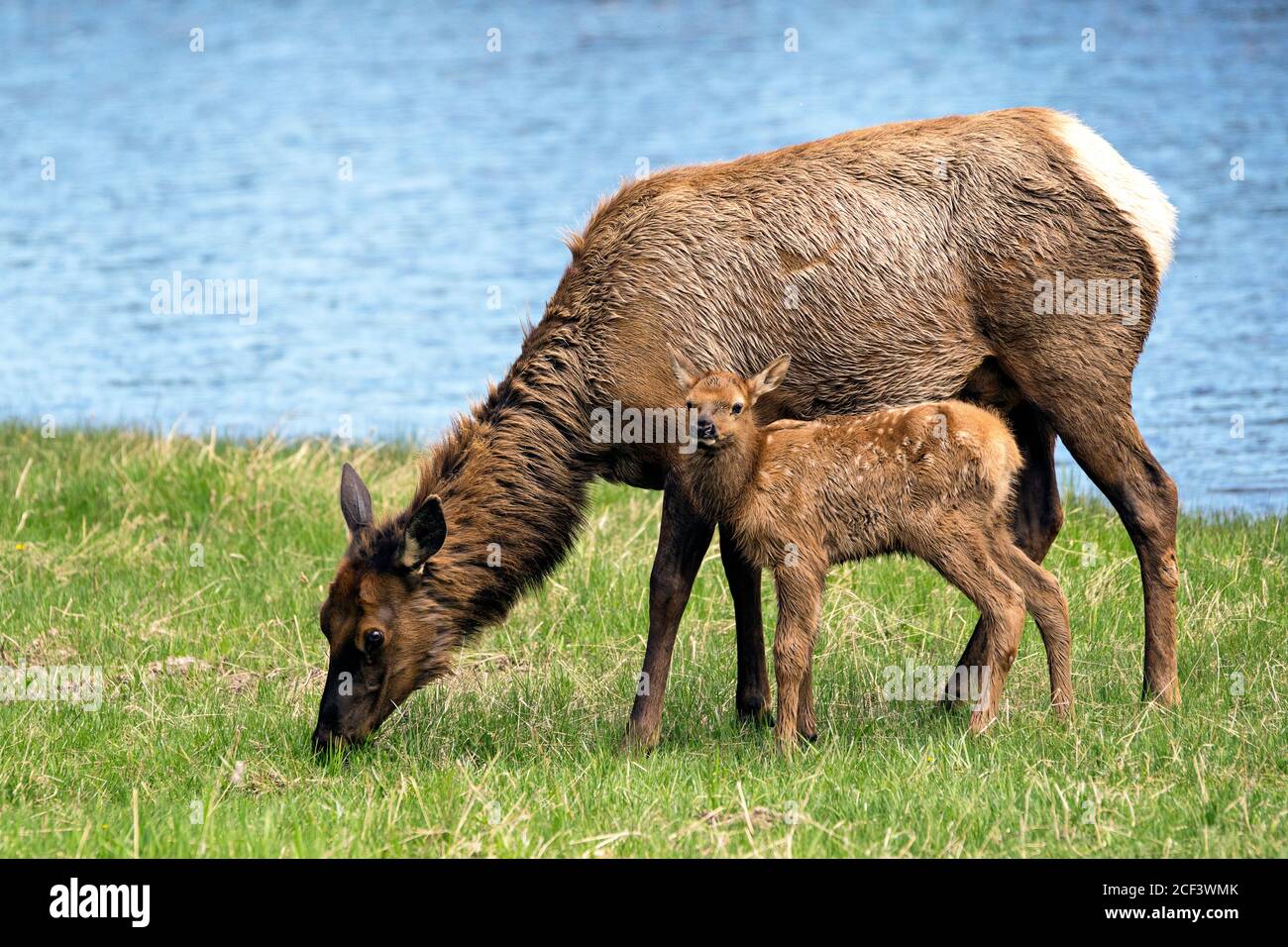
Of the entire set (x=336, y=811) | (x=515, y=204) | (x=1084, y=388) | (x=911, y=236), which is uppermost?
(x=515, y=204)

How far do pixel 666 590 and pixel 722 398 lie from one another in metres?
0.97

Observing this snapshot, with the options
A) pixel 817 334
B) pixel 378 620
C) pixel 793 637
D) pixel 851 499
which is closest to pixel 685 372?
pixel 817 334

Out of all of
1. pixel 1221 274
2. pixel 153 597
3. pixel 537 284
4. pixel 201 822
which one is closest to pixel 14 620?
pixel 153 597

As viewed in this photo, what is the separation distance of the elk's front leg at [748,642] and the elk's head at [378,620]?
1.28m

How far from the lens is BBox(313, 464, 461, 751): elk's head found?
7.33 m

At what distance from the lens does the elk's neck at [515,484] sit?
7652 millimetres

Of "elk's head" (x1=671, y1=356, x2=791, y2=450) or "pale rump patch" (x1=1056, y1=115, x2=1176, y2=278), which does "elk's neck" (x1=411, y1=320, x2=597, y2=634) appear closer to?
"elk's head" (x1=671, y1=356, x2=791, y2=450)

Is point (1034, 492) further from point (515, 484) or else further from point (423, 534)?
point (423, 534)

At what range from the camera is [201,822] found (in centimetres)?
632

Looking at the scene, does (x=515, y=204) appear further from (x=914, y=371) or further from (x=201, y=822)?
(x=201, y=822)

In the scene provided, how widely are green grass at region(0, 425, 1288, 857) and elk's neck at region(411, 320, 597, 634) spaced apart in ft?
2.05

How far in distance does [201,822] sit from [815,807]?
7.00ft

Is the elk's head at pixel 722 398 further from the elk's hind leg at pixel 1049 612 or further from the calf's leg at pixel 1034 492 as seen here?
the calf's leg at pixel 1034 492

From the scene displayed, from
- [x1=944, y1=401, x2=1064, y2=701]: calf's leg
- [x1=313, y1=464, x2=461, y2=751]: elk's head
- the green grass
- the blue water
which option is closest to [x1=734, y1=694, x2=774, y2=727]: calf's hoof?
the green grass
